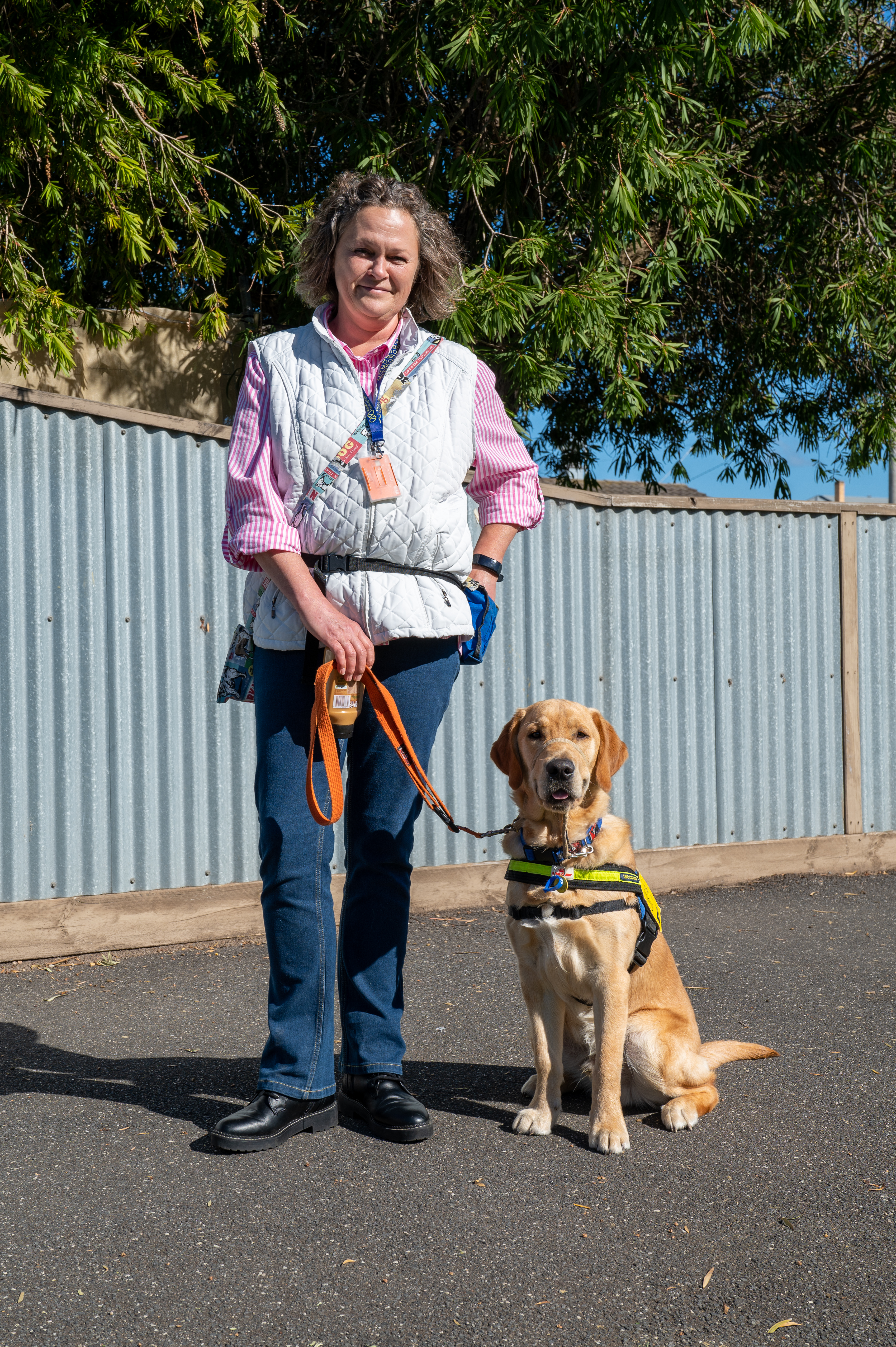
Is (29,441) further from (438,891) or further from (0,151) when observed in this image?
(438,891)

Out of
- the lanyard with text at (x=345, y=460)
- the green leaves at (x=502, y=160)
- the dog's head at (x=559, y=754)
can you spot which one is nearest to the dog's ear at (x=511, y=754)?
the dog's head at (x=559, y=754)

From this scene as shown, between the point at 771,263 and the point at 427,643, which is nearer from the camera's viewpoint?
the point at 427,643

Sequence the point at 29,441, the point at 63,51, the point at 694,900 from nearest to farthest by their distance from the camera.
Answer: the point at 29,441 < the point at 63,51 < the point at 694,900

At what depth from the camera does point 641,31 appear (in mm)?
6270

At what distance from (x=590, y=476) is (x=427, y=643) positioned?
29.3 feet

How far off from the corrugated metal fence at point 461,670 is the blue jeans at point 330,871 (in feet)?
7.76

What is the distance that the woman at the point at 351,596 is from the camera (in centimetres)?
270

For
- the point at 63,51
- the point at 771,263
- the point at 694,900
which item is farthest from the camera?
the point at 771,263

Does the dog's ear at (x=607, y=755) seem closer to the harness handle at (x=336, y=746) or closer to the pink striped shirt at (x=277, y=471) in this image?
the harness handle at (x=336, y=746)

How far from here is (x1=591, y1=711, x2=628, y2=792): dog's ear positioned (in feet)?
10.3

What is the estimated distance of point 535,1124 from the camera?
2.90 m

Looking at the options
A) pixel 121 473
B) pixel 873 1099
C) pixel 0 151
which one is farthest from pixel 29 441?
pixel 873 1099

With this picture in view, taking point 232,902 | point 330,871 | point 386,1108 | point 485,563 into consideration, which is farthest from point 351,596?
point 232,902

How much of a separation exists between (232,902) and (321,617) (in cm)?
296
